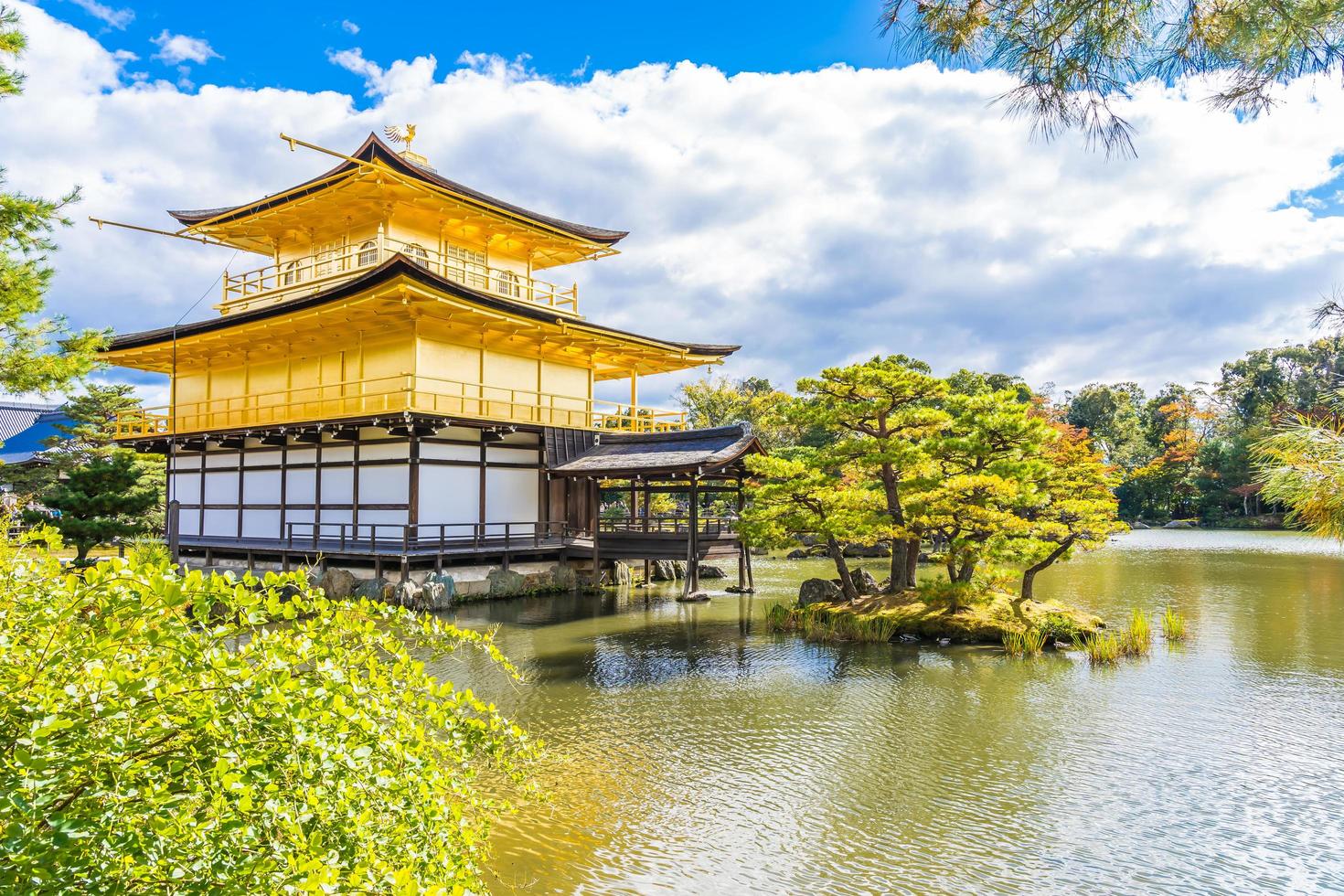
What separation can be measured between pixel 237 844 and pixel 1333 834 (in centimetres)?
740

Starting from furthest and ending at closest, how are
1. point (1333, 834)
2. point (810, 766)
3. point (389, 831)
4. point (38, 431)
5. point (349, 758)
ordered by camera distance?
point (38, 431) < point (810, 766) < point (1333, 834) < point (389, 831) < point (349, 758)

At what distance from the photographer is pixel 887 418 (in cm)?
1470

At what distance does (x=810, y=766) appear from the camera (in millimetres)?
7410

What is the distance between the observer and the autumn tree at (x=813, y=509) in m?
13.8

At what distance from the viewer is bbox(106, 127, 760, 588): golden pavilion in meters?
17.3

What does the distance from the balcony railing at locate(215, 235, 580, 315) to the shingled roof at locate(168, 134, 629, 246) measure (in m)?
1.53

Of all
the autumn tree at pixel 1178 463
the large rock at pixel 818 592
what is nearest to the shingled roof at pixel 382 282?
the large rock at pixel 818 592

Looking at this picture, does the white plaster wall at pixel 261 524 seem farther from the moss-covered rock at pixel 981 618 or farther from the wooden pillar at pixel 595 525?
the moss-covered rock at pixel 981 618

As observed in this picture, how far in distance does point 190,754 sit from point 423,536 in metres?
15.5

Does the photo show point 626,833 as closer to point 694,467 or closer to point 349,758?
point 349,758

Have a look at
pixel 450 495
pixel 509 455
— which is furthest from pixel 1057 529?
pixel 450 495

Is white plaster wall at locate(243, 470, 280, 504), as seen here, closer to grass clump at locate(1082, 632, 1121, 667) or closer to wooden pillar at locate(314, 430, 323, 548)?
wooden pillar at locate(314, 430, 323, 548)

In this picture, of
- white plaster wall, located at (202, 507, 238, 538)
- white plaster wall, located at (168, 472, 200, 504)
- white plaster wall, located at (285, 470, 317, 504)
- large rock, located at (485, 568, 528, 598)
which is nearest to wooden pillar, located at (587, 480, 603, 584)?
large rock, located at (485, 568, 528, 598)

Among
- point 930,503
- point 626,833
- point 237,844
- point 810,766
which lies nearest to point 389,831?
point 237,844
